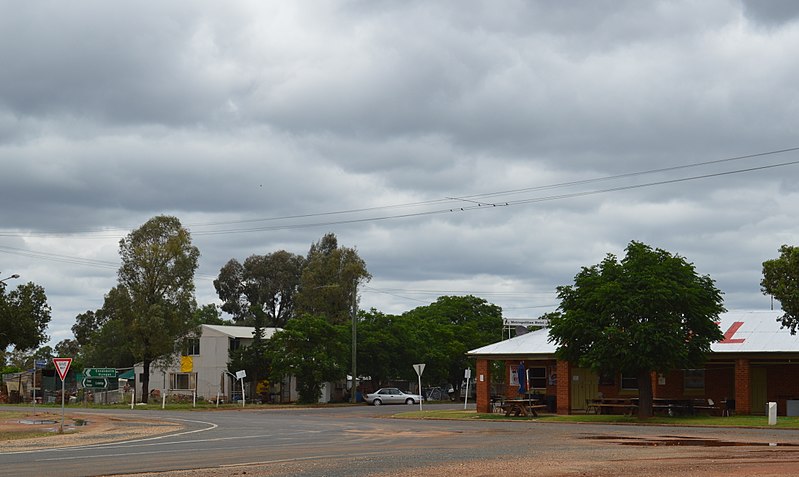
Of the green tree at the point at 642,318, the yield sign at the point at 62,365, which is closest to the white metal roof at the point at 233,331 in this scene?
the yield sign at the point at 62,365

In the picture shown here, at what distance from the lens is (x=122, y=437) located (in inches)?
1280

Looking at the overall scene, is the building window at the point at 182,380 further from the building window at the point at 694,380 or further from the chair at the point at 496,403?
the building window at the point at 694,380

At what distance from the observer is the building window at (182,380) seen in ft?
261

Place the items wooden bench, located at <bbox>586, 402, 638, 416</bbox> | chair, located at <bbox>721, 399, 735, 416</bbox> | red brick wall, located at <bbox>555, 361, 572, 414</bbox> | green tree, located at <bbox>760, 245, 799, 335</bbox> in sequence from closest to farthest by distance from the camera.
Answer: green tree, located at <bbox>760, 245, 799, 335</bbox> < chair, located at <bbox>721, 399, 735, 416</bbox> < wooden bench, located at <bbox>586, 402, 638, 416</bbox> < red brick wall, located at <bbox>555, 361, 572, 414</bbox>

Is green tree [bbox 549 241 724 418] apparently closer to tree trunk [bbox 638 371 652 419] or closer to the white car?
tree trunk [bbox 638 371 652 419]

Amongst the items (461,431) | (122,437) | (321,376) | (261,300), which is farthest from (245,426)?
(261,300)

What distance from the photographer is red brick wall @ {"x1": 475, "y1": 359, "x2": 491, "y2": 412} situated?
162ft

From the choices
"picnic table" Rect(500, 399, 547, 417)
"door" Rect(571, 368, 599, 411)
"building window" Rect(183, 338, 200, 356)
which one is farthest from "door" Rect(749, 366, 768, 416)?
"building window" Rect(183, 338, 200, 356)

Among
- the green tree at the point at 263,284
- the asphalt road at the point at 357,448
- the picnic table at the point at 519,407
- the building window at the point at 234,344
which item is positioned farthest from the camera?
the green tree at the point at 263,284

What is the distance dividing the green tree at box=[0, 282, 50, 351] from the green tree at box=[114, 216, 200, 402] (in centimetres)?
1939

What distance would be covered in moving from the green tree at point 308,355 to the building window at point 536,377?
19645 mm

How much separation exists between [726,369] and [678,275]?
24.5 ft

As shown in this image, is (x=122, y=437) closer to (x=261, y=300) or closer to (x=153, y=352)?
(x=153, y=352)

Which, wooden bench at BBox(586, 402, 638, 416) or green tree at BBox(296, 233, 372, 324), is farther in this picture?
green tree at BBox(296, 233, 372, 324)
